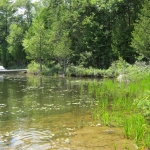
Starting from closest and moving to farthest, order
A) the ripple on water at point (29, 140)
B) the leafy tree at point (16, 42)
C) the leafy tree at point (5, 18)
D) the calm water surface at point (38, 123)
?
the ripple on water at point (29, 140)
the calm water surface at point (38, 123)
the leafy tree at point (16, 42)
the leafy tree at point (5, 18)

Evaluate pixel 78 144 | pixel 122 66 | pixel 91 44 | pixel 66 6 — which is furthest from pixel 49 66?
pixel 78 144

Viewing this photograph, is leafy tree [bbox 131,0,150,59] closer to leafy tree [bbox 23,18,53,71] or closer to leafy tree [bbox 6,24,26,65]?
leafy tree [bbox 23,18,53,71]

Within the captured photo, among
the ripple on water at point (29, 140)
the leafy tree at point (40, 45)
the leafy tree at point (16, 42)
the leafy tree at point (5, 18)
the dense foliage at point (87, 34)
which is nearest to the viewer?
the ripple on water at point (29, 140)

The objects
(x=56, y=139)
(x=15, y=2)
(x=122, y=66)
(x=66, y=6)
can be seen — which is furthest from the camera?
(x=15, y=2)

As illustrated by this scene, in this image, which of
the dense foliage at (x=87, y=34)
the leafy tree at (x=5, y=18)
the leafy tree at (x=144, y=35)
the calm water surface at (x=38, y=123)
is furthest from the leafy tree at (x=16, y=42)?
the calm water surface at (x=38, y=123)

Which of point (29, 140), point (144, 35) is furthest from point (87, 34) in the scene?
point (29, 140)

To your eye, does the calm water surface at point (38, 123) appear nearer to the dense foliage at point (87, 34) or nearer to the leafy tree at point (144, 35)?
the leafy tree at point (144, 35)

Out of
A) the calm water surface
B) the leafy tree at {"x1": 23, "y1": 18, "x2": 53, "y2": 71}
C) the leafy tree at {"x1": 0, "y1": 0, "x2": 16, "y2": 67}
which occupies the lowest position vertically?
the calm water surface

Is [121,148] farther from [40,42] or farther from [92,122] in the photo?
[40,42]

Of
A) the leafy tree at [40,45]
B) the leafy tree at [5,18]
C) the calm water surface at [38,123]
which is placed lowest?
the calm water surface at [38,123]

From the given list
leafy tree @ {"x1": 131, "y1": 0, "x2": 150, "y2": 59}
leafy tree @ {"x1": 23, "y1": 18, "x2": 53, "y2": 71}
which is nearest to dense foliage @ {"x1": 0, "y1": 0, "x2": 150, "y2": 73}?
leafy tree @ {"x1": 23, "y1": 18, "x2": 53, "y2": 71}

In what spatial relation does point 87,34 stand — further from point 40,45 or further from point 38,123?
point 38,123

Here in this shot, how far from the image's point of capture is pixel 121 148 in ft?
15.4

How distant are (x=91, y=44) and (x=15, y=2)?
31.1m
